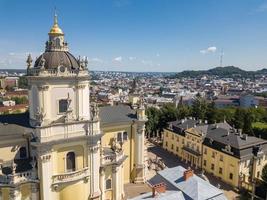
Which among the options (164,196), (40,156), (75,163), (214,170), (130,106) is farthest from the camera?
(214,170)

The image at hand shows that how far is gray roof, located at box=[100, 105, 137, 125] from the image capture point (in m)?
36.5

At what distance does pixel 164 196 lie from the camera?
22.8 m

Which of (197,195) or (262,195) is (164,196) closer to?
(197,195)

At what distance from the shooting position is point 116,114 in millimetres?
37938

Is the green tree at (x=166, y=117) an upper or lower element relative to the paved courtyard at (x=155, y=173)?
upper

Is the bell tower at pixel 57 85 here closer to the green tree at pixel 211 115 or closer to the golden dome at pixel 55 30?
the golden dome at pixel 55 30

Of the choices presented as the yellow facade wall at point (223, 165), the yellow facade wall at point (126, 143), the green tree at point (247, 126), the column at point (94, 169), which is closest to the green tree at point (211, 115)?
the green tree at point (247, 126)

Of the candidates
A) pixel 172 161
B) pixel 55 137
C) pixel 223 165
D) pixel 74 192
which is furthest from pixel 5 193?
pixel 172 161

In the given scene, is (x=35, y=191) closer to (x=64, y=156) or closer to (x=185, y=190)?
(x=64, y=156)

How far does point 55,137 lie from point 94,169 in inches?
234

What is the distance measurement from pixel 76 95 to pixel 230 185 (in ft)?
95.2

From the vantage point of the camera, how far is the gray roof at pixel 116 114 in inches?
1438

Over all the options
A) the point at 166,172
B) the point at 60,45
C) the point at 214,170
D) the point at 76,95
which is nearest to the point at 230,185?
the point at 214,170

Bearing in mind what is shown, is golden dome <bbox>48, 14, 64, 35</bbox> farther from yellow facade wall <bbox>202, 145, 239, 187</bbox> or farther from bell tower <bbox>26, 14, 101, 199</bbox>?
yellow facade wall <bbox>202, 145, 239, 187</bbox>
